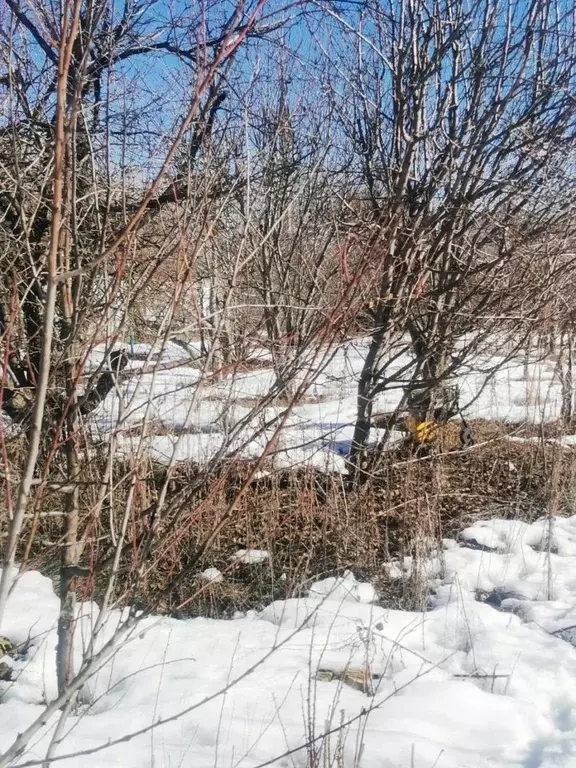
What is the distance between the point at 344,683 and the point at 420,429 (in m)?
2.44

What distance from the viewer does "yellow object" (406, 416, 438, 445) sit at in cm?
460

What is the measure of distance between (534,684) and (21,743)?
1974 mm

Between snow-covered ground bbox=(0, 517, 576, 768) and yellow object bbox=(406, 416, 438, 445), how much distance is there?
49.0 inches

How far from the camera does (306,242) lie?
6.78 metres

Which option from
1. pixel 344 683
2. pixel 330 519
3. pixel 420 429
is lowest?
pixel 344 683

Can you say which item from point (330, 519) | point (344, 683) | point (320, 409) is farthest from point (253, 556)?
point (320, 409)

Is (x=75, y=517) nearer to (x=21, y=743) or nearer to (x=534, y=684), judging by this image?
(x=21, y=743)

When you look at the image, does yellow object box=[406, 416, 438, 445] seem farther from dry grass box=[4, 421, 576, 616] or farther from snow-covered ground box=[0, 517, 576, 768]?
snow-covered ground box=[0, 517, 576, 768]

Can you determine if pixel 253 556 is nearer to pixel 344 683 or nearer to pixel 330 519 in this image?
pixel 330 519

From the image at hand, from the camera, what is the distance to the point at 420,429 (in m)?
4.55

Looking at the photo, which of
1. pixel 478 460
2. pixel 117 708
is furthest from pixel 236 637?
pixel 478 460

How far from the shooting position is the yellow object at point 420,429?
4.60 metres

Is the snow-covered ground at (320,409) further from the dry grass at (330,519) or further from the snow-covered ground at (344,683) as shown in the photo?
the snow-covered ground at (344,683)

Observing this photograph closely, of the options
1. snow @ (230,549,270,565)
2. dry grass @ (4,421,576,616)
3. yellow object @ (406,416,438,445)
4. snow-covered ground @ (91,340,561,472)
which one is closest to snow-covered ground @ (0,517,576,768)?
dry grass @ (4,421,576,616)
